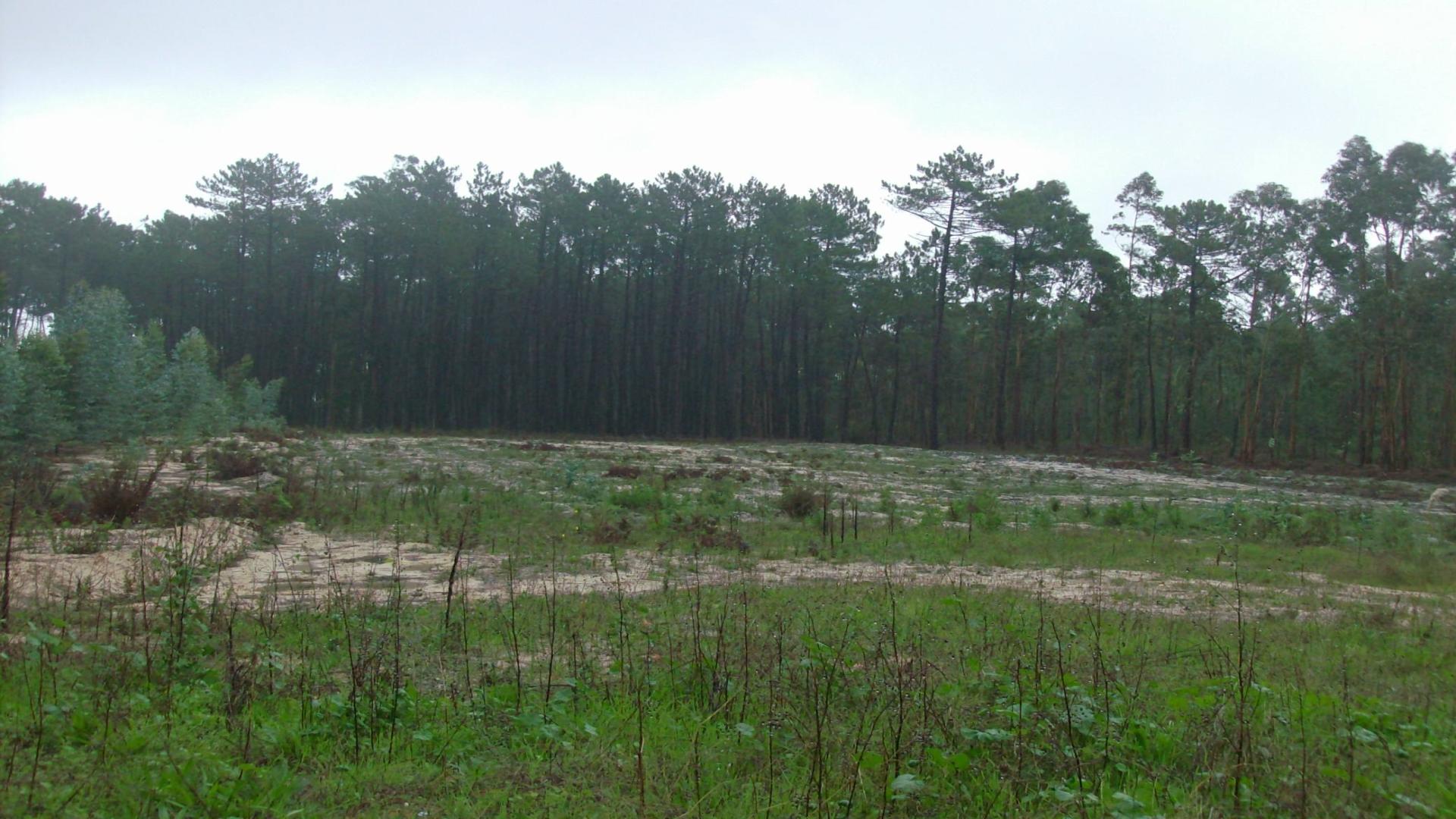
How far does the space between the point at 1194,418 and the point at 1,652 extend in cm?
7682

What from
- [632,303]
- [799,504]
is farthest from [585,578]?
[632,303]

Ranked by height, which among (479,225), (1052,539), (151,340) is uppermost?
(479,225)

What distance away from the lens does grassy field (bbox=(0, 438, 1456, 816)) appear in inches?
150

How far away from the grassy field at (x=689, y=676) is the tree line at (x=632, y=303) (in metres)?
40.2

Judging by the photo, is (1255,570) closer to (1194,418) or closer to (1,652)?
(1,652)

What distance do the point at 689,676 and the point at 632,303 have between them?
200 ft

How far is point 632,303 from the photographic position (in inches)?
2562

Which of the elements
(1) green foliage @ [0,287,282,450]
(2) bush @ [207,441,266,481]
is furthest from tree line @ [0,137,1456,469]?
(2) bush @ [207,441,266,481]

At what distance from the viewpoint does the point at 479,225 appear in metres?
59.3

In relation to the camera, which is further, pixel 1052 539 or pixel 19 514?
pixel 1052 539

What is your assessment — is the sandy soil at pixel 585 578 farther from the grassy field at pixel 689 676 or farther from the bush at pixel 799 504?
the bush at pixel 799 504

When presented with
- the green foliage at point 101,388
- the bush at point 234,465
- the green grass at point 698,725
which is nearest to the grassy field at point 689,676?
the green grass at point 698,725

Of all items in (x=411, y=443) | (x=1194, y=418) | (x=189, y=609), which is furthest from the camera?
(x=1194, y=418)

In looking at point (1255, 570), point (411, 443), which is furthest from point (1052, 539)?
point (411, 443)
